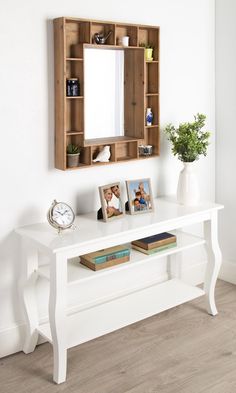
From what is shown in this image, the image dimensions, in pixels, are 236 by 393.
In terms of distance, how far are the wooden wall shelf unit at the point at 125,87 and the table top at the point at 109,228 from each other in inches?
13.0

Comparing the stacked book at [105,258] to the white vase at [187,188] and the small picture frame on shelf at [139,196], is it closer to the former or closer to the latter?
the small picture frame on shelf at [139,196]

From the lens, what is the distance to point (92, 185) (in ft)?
9.84

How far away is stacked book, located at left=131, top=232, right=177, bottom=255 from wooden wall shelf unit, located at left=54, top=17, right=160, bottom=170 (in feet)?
1.59

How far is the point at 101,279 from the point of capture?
10.2 feet

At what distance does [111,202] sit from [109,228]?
0.73 feet

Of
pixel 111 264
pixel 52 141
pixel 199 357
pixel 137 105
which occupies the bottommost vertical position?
pixel 199 357

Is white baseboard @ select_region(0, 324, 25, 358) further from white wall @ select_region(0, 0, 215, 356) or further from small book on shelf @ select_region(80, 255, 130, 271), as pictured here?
small book on shelf @ select_region(80, 255, 130, 271)

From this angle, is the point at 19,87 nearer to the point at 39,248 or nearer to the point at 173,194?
the point at 39,248

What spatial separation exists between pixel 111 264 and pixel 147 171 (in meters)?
0.77

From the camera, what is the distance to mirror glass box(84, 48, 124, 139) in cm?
285

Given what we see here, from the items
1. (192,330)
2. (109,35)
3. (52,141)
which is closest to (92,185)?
(52,141)

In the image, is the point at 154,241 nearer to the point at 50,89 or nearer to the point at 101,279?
the point at 101,279

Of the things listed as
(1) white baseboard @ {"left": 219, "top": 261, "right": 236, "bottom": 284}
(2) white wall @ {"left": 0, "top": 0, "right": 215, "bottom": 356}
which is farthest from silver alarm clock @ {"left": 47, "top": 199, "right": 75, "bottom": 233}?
(1) white baseboard @ {"left": 219, "top": 261, "right": 236, "bottom": 284}

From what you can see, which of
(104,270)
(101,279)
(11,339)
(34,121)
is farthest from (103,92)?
(11,339)
